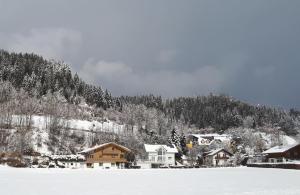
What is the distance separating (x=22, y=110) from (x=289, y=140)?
12524 cm

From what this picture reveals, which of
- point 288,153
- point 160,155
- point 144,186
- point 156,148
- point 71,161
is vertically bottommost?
point 144,186

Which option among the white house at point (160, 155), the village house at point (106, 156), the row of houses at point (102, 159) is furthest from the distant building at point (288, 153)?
the village house at point (106, 156)

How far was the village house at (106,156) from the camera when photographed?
10575 centimetres

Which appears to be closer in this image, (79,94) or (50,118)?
(50,118)

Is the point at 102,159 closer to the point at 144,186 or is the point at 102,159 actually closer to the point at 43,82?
the point at 144,186

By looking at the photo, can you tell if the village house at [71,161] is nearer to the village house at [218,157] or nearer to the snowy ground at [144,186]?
the village house at [218,157]

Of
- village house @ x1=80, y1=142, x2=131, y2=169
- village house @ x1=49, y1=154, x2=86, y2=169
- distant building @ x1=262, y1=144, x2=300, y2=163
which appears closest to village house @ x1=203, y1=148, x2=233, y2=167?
distant building @ x1=262, y1=144, x2=300, y2=163

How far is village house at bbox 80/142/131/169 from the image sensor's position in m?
106

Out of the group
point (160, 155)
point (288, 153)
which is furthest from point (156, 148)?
point (288, 153)

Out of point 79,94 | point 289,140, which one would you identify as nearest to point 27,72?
point 79,94

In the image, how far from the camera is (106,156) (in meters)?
107

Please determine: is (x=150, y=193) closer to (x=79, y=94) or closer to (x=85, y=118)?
(x=85, y=118)

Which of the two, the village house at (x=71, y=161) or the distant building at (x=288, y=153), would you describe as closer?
the village house at (x=71, y=161)

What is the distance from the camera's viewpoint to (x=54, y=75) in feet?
640
